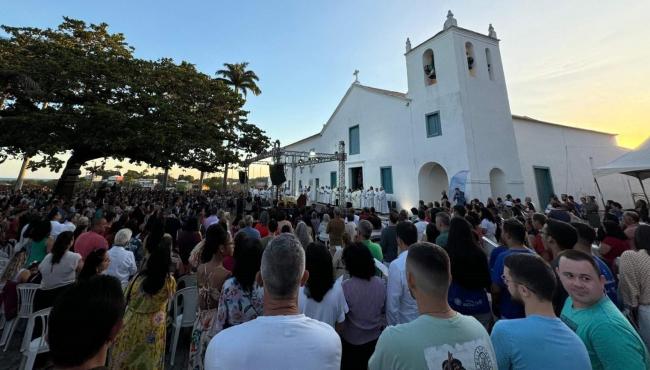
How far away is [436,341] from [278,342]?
2.37ft

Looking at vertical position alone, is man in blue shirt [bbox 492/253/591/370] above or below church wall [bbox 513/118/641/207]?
below

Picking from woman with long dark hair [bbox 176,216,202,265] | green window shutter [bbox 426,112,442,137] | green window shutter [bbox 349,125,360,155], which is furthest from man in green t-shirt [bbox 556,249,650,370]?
green window shutter [bbox 349,125,360,155]

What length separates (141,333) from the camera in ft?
7.29

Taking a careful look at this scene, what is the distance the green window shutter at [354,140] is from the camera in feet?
66.6

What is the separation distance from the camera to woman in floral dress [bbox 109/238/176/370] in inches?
85.3

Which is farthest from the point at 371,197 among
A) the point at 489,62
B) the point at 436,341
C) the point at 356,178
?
the point at 436,341

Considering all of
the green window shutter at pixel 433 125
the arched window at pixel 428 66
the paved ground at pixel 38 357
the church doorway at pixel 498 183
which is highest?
the arched window at pixel 428 66

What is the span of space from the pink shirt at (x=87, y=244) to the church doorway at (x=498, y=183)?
16398mm

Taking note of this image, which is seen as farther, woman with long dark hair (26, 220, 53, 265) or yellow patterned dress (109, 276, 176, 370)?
woman with long dark hair (26, 220, 53, 265)

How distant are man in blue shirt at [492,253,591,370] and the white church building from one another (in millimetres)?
13036

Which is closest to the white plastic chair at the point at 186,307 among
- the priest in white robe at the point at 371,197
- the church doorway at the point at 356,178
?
the priest in white robe at the point at 371,197

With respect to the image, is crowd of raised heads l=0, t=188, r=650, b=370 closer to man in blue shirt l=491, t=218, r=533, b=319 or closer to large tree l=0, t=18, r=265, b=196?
man in blue shirt l=491, t=218, r=533, b=319

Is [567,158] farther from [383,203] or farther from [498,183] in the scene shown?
[383,203]

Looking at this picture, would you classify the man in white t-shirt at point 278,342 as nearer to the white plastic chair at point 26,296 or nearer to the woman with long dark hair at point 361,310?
the woman with long dark hair at point 361,310
